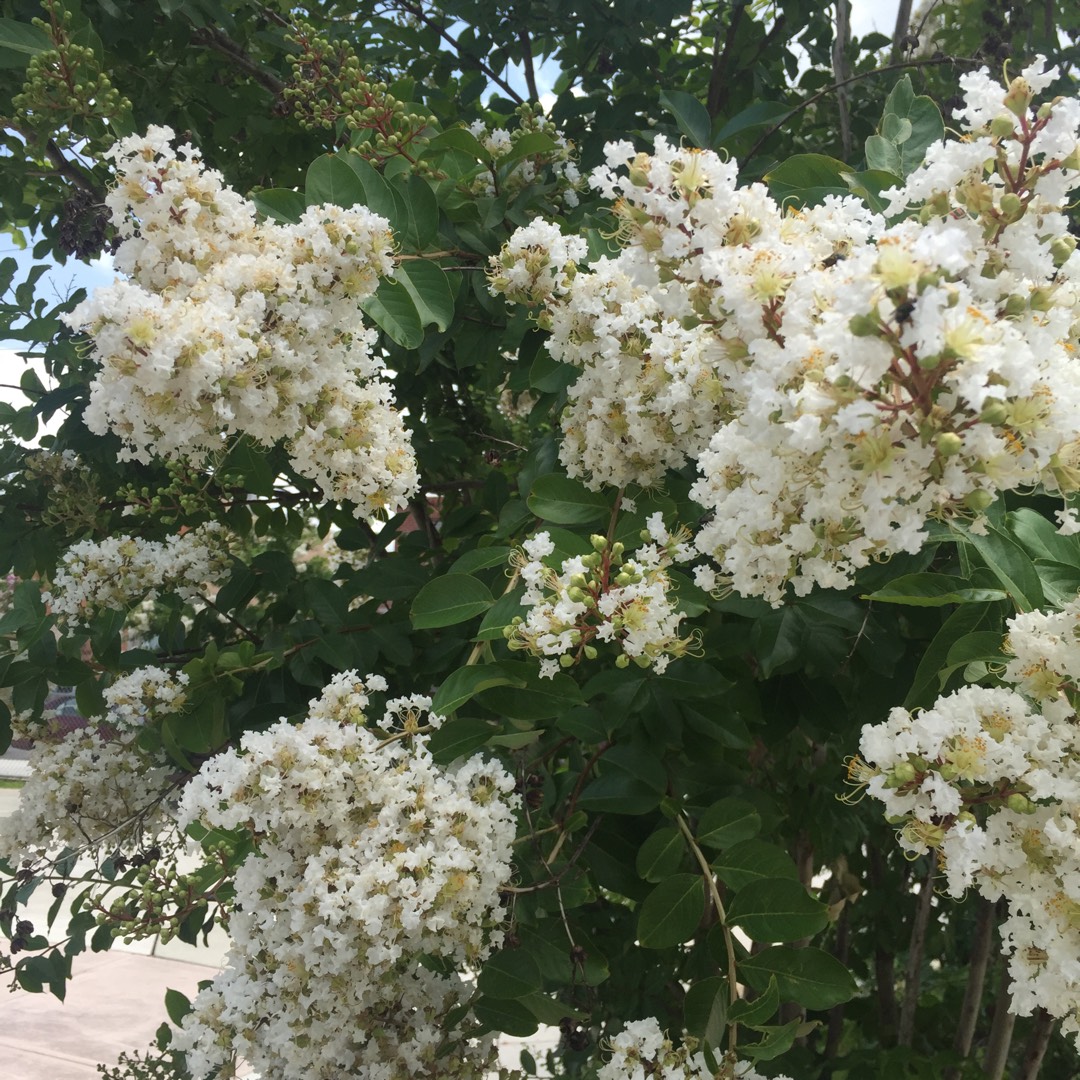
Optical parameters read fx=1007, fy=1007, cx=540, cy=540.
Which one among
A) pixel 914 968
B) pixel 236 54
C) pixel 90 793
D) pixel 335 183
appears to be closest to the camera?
pixel 335 183

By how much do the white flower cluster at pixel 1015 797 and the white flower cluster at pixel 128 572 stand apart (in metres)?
1.55

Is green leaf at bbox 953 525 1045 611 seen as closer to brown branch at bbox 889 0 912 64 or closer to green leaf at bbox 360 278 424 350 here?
green leaf at bbox 360 278 424 350

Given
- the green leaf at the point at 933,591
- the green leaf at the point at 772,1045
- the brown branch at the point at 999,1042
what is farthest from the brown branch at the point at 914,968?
the green leaf at the point at 933,591

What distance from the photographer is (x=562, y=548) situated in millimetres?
1235

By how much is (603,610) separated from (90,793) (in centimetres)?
133

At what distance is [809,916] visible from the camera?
1146 mm

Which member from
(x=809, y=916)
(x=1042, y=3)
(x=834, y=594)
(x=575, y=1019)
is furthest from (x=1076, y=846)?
(x=1042, y=3)

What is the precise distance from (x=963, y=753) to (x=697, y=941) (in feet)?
2.79

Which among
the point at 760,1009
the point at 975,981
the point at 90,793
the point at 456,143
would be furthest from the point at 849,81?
the point at 90,793

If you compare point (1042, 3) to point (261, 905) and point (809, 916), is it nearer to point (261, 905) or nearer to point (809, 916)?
point (809, 916)

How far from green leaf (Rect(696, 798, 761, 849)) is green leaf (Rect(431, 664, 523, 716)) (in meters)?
0.33

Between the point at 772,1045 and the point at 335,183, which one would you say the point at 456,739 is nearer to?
the point at 772,1045

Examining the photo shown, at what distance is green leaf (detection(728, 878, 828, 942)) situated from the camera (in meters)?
1.15

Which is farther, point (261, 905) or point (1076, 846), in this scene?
point (261, 905)
